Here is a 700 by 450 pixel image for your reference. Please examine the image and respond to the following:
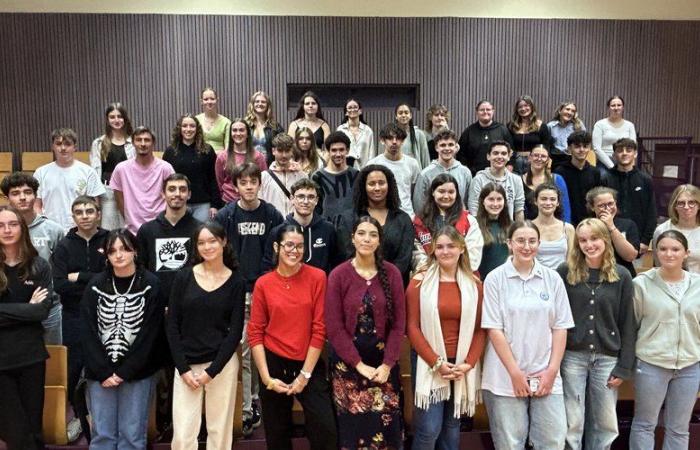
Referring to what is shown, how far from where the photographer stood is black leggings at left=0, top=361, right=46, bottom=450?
9.96ft

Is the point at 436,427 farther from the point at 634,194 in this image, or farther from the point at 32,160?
the point at 32,160

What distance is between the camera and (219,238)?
123 inches

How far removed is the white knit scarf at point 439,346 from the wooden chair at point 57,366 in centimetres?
198

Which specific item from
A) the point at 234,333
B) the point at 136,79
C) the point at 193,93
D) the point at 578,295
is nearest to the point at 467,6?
the point at 193,93

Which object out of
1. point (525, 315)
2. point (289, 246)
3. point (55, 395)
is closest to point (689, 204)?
point (525, 315)

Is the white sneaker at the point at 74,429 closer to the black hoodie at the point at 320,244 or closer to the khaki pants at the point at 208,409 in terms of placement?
the khaki pants at the point at 208,409

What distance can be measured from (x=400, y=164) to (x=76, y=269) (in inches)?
95.0

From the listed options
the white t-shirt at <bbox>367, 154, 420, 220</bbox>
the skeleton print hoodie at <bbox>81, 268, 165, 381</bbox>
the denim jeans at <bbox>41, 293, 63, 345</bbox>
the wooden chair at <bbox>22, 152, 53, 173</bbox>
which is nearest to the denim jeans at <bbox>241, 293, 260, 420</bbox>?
the skeleton print hoodie at <bbox>81, 268, 165, 381</bbox>

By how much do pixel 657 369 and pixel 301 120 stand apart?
373cm

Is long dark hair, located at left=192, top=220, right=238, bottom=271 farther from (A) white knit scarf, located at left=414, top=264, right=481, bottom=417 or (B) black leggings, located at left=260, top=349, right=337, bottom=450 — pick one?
(A) white knit scarf, located at left=414, top=264, right=481, bottom=417

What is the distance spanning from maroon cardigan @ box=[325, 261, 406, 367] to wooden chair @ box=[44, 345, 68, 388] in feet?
5.07

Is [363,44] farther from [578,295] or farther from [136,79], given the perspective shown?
[578,295]

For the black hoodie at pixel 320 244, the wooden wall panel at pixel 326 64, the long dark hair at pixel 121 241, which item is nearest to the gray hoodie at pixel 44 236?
the long dark hair at pixel 121 241

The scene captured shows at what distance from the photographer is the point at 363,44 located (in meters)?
8.64
